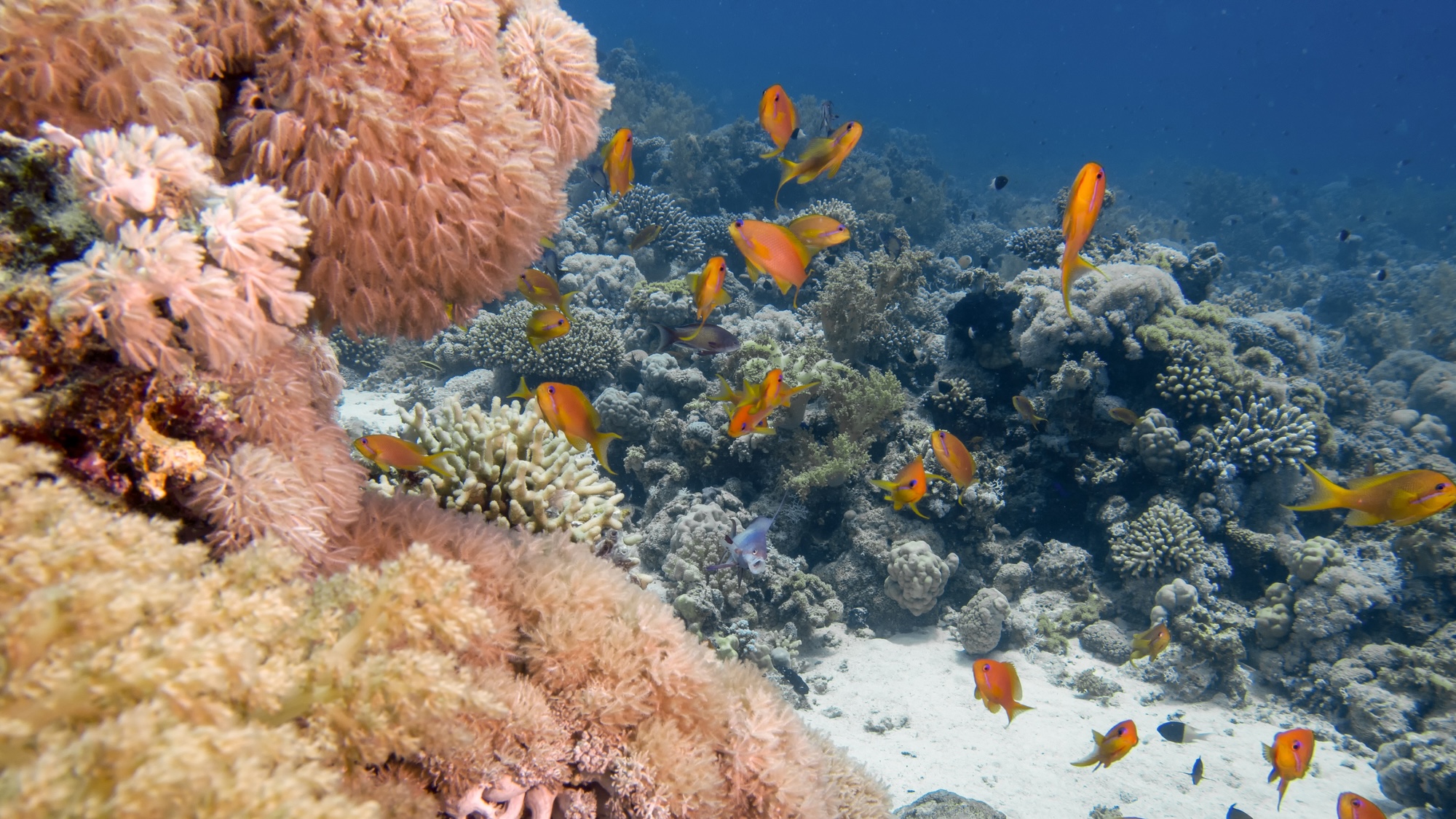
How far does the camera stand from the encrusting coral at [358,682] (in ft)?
3.21

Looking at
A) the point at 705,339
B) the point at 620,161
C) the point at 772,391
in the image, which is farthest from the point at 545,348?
the point at 772,391

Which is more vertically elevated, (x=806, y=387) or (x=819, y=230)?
(x=819, y=230)

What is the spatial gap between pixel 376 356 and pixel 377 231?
32.0 feet

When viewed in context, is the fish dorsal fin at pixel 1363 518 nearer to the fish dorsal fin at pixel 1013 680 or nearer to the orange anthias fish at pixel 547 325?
the fish dorsal fin at pixel 1013 680

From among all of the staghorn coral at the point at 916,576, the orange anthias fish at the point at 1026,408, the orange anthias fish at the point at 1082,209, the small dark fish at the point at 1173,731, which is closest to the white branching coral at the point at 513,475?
the orange anthias fish at the point at 1082,209

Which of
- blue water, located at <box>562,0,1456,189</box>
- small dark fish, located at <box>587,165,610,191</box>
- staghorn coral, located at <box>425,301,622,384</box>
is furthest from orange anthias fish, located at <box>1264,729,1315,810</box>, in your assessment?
blue water, located at <box>562,0,1456,189</box>

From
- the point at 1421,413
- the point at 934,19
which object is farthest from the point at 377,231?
the point at 934,19

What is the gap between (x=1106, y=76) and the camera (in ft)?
284

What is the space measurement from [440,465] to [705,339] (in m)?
2.93

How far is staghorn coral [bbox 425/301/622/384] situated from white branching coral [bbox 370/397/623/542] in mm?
4185

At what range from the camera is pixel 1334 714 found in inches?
267

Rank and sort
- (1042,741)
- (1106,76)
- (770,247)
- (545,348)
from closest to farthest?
(770,247)
(1042,741)
(545,348)
(1106,76)

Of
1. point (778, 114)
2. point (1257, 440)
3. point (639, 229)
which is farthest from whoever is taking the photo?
point (639, 229)

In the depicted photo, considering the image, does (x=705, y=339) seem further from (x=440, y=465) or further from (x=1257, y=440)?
(x=1257, y=440)
